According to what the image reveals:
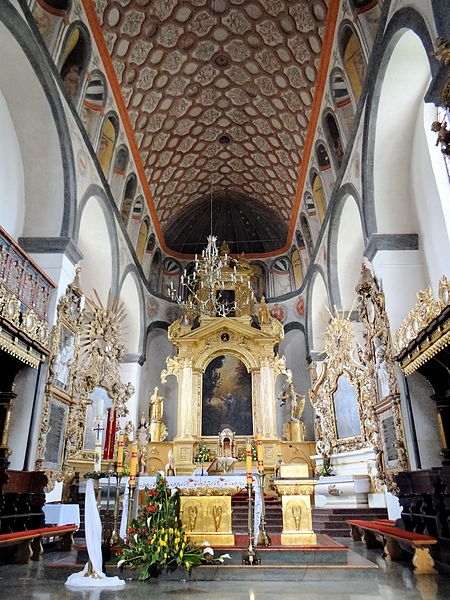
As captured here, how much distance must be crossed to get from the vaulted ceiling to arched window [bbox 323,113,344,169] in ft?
3.21

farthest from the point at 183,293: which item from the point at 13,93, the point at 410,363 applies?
the point at 410,363

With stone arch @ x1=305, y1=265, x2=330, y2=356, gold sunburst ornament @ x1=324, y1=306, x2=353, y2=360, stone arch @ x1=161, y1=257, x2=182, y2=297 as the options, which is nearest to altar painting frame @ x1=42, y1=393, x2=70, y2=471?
gold sunburst ornament @ x1=324, y1=306, x2=353, y2=360

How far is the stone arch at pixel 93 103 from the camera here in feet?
34.4

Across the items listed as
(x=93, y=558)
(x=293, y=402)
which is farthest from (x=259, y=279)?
(x=93, y=558)

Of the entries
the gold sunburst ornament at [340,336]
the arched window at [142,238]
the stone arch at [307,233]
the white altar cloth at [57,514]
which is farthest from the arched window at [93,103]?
the white altar cloth at [57,514]

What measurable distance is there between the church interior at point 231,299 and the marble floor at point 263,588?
0.05 m

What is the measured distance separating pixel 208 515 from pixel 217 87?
11.9m

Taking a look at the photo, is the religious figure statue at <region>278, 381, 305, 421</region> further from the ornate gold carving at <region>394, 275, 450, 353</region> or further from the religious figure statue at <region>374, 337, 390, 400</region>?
the ornate gold carving at <region>394, 275, 450, 353</region>

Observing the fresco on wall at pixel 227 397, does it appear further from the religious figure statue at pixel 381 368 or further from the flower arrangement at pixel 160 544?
the flower arrangement at pixel 160 544

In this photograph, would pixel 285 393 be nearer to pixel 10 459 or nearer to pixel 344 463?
pixel 344 463

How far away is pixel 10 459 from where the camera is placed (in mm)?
7855

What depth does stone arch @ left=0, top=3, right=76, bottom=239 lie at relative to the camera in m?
8.75

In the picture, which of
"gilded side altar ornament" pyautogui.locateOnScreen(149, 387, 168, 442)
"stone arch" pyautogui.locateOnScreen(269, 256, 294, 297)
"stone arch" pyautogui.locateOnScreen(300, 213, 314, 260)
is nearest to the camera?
"gilded side altar ornament" pyautogui.locateOnScreen(149, 387, 168, 442)

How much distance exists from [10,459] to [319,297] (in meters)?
11.0
